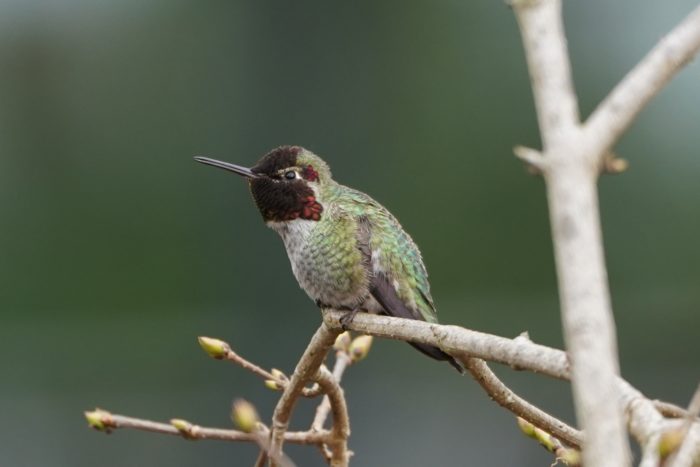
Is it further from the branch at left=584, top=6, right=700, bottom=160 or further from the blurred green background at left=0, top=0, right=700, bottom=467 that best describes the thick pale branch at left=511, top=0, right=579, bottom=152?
the blurred green background at left=0, top=0, right=700, bottom=467

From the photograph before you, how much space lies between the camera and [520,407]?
1857 millimetres

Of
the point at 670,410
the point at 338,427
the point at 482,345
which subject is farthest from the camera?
the point at 338,427

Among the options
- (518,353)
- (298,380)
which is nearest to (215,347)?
(298,380)

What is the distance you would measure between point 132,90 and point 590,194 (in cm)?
949

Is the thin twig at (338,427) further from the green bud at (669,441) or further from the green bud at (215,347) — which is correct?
the green bud at (669,441)

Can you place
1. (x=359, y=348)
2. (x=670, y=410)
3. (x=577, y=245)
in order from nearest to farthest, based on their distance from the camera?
(x=577, y=245), (x=670, y=410), (x=359, y=348)

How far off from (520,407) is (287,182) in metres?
1.88

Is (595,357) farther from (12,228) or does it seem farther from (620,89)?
(12,228)

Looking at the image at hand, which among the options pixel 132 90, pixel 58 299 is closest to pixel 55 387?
pixel 58 299

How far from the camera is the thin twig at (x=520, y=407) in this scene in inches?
70.1

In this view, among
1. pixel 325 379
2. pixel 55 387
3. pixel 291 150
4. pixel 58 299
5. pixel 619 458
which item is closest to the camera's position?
pixel 619 458

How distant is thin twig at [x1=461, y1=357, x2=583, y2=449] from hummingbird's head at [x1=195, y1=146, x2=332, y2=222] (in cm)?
164

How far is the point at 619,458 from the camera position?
85 centimetres

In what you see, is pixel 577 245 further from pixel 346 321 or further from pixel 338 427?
pixel 346 321
